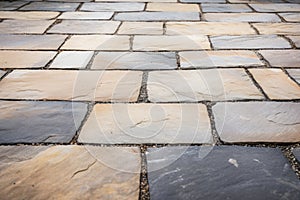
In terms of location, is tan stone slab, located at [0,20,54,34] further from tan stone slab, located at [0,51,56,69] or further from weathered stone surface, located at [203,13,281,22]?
weathered stone surface, located at [203,13,281,22]

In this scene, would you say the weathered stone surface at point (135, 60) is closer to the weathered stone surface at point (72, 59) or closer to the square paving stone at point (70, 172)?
the weathered stone surface at point (72, 59)

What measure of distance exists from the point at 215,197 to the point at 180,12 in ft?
8.86

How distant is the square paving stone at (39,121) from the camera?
4.29 ft

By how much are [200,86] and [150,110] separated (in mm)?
405

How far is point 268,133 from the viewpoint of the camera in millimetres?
1317

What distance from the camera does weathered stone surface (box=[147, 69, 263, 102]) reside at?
5.33 ft

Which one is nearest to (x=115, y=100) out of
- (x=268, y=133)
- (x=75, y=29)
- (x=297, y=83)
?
(x=268, y=133)

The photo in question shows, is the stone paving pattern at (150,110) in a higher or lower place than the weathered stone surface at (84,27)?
lower

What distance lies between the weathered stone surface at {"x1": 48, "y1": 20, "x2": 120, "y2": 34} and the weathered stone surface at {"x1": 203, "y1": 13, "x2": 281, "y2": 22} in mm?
1039

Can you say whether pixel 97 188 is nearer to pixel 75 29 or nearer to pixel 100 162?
pixel 100 162

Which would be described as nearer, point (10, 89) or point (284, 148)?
point (284, 148)

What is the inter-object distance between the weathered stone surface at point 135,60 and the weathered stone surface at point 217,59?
0.10 m

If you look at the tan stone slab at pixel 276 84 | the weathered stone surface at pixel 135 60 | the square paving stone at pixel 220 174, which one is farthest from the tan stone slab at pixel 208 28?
the square paving stone at pixel 220 174

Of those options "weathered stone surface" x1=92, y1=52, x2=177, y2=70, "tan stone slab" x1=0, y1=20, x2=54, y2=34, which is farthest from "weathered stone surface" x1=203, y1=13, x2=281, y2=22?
"tan stone slab" x1=0, y1=20, x2=54, y2=34
